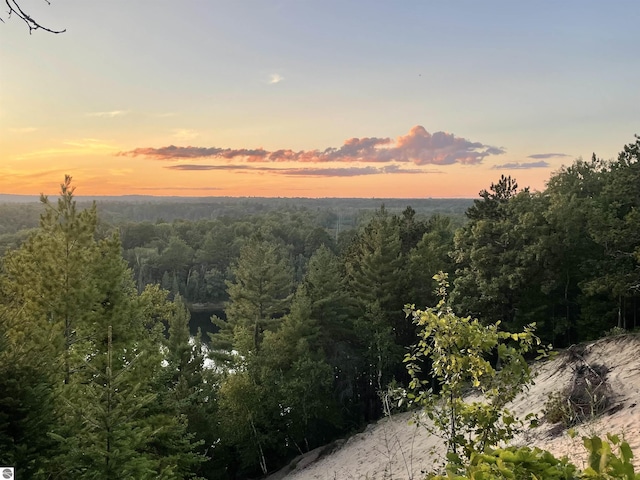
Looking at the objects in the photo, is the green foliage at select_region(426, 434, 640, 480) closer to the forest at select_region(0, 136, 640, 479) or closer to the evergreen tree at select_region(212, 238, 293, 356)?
the forest at select_region(0, 136, 640, 479)

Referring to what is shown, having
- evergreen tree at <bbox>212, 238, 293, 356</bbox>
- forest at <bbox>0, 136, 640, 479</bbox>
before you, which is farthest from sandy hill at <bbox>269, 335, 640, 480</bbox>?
evergreen tree at <bbox>212, 238, 293, 356</bbox>

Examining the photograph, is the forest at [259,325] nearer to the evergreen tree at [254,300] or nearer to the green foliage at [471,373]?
the evergreen tree at [254,300]

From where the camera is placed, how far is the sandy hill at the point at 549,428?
38.6 feet

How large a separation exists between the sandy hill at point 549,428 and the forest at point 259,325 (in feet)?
9.48

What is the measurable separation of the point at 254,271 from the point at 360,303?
27.4 feet

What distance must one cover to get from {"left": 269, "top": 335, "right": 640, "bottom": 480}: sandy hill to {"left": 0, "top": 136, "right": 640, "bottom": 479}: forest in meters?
2.89

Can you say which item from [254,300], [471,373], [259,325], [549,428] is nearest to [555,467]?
[471,373]

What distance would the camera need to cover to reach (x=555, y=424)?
44.1ft

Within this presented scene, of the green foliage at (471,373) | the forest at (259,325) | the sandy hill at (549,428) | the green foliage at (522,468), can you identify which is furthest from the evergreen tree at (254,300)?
the green foliage at (522,468)

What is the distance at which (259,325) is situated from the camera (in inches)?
1348

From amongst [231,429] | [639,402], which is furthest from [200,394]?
[639,402]

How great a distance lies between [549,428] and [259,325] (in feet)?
77.6

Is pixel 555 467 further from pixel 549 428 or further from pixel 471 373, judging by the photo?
pixel 549 428

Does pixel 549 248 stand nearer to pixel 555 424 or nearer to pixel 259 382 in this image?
pixel 555 424
